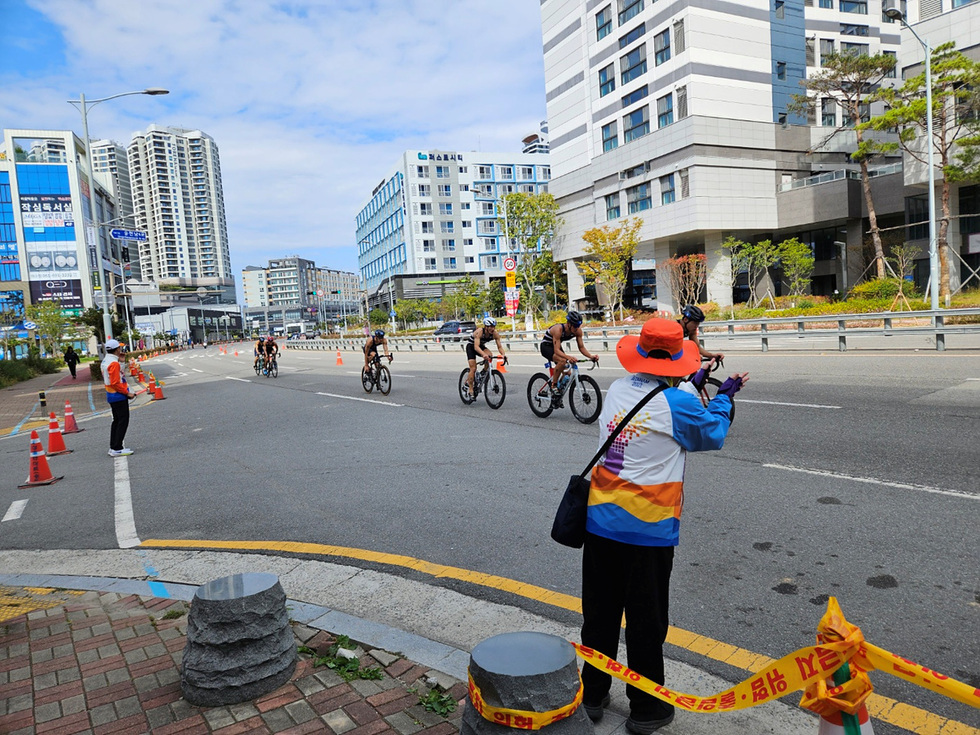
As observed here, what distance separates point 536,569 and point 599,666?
2.03m

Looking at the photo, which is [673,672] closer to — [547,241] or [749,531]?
[749,531]

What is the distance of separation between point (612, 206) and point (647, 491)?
164ft

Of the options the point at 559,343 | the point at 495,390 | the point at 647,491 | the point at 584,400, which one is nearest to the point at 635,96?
the point at 495,390

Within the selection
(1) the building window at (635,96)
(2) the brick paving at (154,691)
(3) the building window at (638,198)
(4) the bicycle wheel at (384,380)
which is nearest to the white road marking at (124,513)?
(2) the brick paving at (154,691)

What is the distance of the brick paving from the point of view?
10.1 ft

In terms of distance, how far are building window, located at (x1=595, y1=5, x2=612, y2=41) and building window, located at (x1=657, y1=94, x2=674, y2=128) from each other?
840 cm

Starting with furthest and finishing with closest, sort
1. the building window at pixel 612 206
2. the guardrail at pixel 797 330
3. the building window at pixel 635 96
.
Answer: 1. the building window at pixel 612 206
2. the building window at pixel 635 96
3. the guardrail at pixel 797 330

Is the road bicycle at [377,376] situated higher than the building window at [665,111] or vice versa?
the building window at [665,111]

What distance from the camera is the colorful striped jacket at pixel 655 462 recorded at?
9.37 feet

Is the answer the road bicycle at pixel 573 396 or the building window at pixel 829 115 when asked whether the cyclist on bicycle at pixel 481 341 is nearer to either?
the road bicycle at pixel 573 396

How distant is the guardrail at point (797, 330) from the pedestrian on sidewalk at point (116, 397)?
16067 mm

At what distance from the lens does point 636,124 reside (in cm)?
4744

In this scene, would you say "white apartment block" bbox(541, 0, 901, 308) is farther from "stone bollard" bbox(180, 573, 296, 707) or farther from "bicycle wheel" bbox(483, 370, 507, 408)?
"stone bollard" bbox(180, 573, 296, 707)

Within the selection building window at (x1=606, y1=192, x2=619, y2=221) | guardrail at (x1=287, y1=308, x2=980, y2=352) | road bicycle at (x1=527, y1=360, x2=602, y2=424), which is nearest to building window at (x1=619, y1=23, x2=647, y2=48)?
building window at (x1=606, y1=192, x2=619, y2=221)
